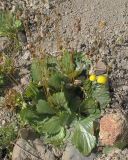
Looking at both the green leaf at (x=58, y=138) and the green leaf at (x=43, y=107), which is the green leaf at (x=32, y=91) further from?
the green leaf at (x=58, y=138)

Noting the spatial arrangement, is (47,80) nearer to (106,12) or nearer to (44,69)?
(44,69)

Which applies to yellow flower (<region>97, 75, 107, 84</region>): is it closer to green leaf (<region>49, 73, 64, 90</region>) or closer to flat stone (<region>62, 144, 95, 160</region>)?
green leaf (<region>49, 73, 64, 90</region>)

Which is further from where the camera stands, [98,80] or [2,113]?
[2,113]

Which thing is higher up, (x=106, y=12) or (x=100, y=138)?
(x=106, y=12)

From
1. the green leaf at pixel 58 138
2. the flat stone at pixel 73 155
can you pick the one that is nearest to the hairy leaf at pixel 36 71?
the green leaf at pixel 58 138

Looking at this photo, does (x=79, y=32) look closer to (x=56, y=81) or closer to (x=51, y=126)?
(x=56, y=81)

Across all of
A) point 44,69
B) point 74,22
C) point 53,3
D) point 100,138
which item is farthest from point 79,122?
point 53,3

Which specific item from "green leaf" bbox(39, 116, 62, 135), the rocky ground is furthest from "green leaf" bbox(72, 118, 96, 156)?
the rocky ground
